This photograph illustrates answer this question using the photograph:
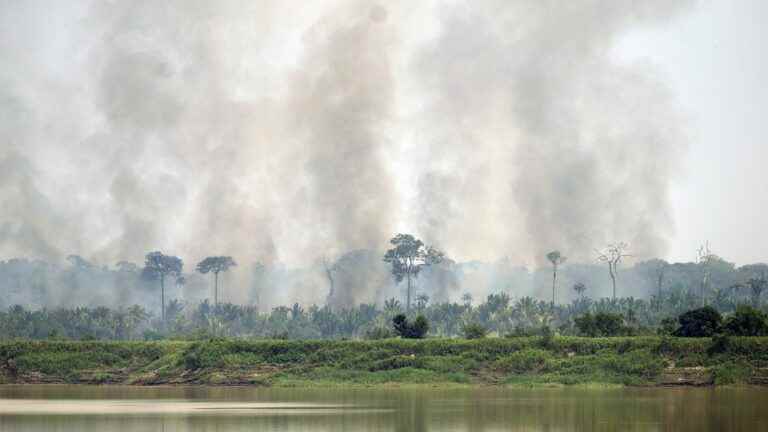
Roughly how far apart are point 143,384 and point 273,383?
45.7 feet

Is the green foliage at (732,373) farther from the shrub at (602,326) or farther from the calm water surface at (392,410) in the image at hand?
→ the shrub at (602,326)

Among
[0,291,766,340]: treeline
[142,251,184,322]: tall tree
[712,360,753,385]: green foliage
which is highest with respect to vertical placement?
[142,251,184,322]: tall tree

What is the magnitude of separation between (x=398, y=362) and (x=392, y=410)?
35062 mm

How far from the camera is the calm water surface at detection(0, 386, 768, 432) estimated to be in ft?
172

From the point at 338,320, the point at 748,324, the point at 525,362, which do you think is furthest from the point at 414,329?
the point at 338,320

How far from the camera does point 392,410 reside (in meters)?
63.2

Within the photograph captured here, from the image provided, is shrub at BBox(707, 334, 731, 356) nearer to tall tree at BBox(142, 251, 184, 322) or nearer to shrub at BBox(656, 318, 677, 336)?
shrub at BBox(656, 318, 677, 336)

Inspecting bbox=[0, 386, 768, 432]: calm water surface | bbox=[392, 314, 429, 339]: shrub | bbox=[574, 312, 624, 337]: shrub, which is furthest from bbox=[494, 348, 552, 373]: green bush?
bbox=[392, 314, 429, 339]: shrub

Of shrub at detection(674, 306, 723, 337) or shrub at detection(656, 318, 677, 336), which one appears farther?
shrub at detection(656, 318, 677, 336)

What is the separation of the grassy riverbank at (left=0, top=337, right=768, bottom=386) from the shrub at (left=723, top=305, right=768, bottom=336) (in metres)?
3.19

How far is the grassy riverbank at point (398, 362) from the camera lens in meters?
91.2

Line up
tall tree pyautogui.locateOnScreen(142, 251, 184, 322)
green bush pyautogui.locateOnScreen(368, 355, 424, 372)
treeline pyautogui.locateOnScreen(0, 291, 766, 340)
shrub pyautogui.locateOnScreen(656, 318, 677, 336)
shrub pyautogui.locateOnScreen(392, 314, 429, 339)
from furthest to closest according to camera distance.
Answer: tall tree pyautogui.locateOnScreen(142, 251, 184, 322), treeline pyautogui.locateOnScreen(0, 291, 766, 340), shrub pyautogui.locateOnScreen(392, 314, 429, 339), shrub pyautogui.locateOnScreen(656, 318, 677, 336), green bush pyautogui.locateOnScreen(368, 355, 424, 372)

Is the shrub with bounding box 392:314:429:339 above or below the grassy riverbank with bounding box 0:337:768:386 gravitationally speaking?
above

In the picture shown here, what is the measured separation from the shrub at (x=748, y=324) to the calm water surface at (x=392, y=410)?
401 inches
